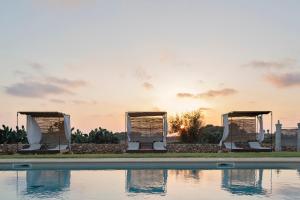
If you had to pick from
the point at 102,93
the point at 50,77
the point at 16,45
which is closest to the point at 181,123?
the point at 102,93

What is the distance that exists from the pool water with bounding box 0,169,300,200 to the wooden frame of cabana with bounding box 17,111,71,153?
18.9ft

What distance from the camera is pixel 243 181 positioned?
12.9 metres

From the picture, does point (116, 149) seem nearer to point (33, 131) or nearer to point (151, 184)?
point (33, 131)

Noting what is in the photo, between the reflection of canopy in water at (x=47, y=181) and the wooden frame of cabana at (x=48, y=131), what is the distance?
17.9ft

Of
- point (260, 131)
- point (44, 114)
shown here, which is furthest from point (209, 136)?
point (44, 114)

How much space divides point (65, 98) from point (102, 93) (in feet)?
6.98

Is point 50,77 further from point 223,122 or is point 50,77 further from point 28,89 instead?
point 223,122

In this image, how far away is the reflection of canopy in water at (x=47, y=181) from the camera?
11.4m

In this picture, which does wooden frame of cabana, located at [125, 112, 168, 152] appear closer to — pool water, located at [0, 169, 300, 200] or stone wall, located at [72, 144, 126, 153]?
stone wall, located at [72, 144, 126, 153]

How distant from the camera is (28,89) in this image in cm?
2206

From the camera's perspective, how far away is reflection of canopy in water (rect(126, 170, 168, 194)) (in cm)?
1134

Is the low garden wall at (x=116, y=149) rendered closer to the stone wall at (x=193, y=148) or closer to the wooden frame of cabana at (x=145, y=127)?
the stone wall at (x=193, y=148)

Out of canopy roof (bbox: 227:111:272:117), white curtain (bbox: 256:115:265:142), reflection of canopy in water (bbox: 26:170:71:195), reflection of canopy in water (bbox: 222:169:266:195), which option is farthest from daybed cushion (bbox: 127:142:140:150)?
reflection of canopy in water (bbox: 222:169:266:195)

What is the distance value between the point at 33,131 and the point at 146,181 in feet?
32.1
